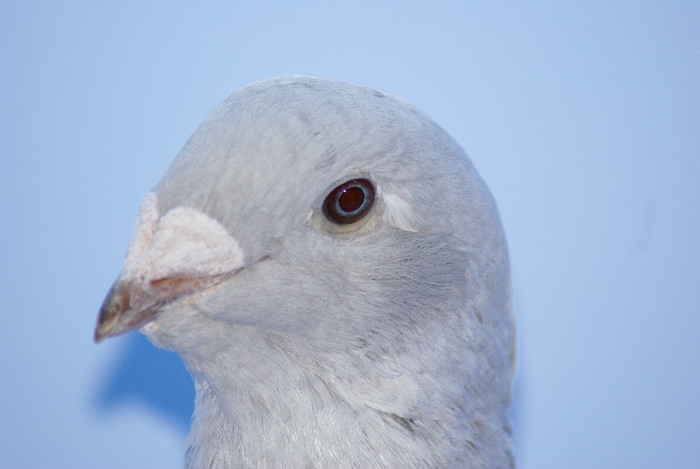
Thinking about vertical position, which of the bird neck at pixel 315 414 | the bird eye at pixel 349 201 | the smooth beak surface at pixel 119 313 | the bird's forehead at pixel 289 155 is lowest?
the bird neck at pixel 315 414

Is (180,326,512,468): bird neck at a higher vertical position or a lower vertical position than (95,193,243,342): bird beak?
lower

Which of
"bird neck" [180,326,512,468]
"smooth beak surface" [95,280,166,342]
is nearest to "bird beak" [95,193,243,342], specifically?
"smooth beak surface" [95,280,166,342]

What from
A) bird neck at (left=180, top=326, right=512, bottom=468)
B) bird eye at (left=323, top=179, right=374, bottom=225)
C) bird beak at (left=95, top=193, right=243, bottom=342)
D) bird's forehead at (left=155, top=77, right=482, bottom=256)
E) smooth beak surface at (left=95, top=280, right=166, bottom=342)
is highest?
bird's forehead at (left=155, top=77, right=482, bottom=256)

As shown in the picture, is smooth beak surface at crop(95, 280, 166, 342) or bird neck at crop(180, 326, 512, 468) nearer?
smooth beak surface at crop(95, 280, 166, 342)

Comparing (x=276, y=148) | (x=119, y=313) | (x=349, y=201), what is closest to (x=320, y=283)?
(x=349, y=201)

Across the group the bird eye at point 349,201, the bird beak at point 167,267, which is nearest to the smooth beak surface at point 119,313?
the bird beak at point 167,267

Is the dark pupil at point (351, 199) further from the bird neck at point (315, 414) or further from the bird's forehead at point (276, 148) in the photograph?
the bird neck at point (315, 414)

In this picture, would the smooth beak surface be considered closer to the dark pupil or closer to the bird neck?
the bird neck

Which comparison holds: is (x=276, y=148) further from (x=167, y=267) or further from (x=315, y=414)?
(x=315, y=414)
